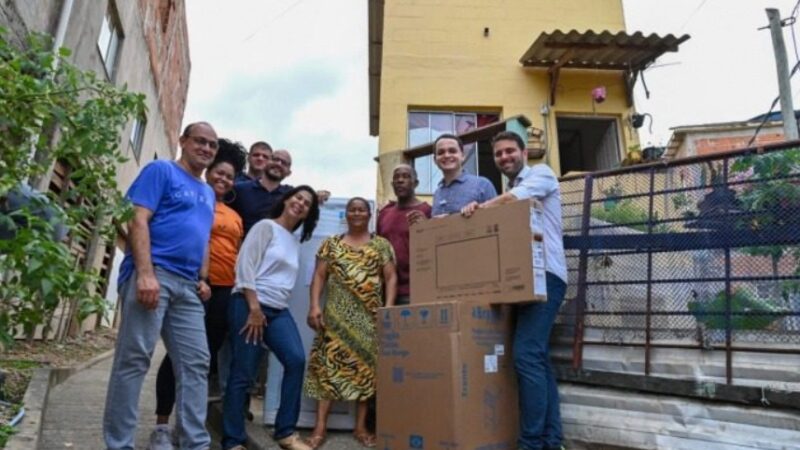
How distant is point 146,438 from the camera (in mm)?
2705

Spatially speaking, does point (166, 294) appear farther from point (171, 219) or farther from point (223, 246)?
point (223, 246)

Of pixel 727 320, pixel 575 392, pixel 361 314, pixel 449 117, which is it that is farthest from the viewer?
pixel 449 117

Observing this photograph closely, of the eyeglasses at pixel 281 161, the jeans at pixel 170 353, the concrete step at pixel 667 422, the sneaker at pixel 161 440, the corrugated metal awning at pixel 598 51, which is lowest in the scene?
the sneaker at pixel 161 440

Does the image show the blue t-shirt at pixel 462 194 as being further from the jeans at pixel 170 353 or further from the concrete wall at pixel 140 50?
the concrete wall at pixel 140 50

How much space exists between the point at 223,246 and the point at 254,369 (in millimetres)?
715

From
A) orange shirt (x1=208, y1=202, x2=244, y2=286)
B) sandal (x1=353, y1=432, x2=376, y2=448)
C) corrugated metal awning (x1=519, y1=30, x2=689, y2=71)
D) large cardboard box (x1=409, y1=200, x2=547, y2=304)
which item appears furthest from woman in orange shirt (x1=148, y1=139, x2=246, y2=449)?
corrugated metal awning (x1=519, y1=30, x2=689, y2=71)

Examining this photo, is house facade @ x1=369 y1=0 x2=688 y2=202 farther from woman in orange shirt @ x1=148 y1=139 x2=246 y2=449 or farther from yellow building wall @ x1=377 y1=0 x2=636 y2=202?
woman in orange shirt @ x1=148 y1=139 x2=246 y2=449

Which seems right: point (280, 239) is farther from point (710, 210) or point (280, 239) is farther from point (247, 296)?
point (710, 210)

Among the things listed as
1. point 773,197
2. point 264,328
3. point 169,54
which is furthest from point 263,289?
point 169,54

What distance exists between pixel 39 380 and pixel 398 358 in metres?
2.57

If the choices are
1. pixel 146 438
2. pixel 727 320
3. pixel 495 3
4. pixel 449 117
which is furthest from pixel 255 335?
pixel 495 3

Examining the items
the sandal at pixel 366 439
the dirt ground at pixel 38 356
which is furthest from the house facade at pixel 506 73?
the sandal at pixel 366 439

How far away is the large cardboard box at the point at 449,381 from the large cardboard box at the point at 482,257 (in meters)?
0.13

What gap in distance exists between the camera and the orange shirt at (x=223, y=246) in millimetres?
2740
